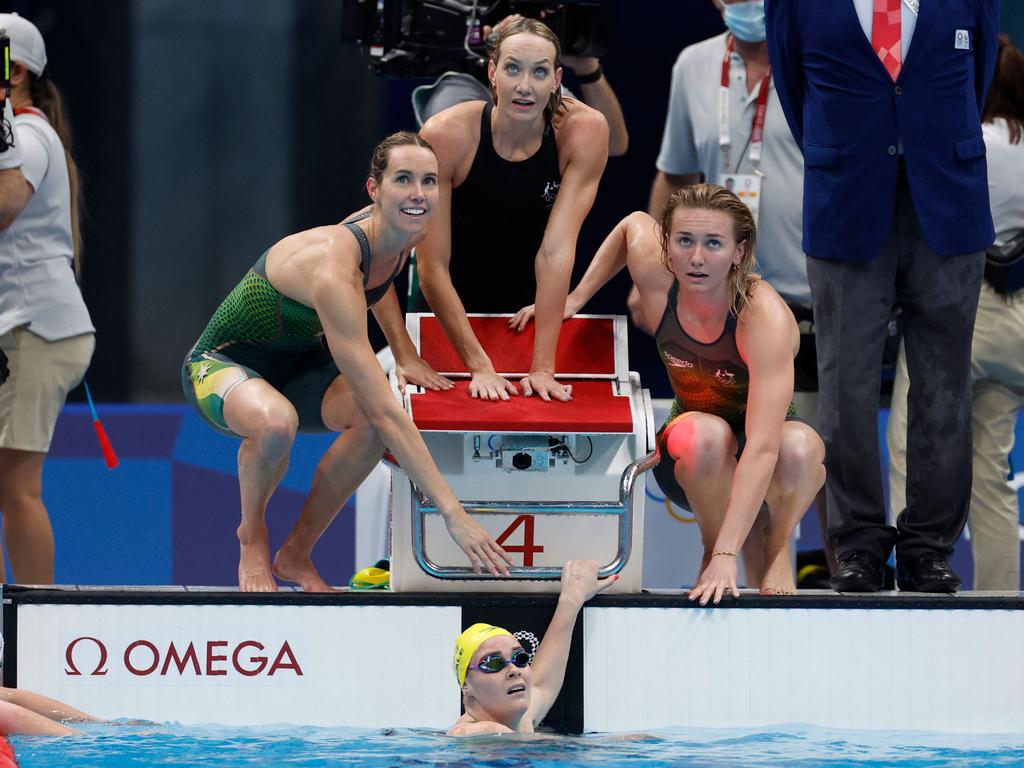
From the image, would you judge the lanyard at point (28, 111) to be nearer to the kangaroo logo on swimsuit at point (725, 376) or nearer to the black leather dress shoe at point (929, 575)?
the kangaroo logo on swimsuit at point (725, 376)

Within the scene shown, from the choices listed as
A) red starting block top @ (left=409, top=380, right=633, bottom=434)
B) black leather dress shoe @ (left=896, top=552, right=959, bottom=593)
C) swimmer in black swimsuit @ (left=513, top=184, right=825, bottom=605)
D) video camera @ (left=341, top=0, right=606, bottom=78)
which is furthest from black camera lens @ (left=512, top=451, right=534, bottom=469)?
video camera @ (left=341, top=0, right=606, bottom=78)

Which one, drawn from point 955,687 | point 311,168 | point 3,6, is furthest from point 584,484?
point 3,6

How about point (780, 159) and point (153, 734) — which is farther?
point (780, 159)

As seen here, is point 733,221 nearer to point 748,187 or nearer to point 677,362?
point 677,362

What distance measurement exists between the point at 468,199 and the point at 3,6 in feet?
9.70

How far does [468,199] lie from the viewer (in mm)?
4703

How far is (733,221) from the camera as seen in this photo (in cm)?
438

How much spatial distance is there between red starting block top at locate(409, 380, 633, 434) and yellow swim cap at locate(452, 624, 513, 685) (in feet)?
1.56

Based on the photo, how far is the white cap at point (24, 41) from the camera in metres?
4.95

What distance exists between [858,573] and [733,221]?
943mm

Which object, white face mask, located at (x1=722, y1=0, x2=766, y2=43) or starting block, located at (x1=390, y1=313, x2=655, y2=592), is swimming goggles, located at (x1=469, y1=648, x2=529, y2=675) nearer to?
starting block, located at (x1=390, y1=313, x2=655, y2=592)

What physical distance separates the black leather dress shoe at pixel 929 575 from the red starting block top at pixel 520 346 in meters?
0.92

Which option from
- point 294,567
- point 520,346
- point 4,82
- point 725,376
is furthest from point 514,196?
point 4,82

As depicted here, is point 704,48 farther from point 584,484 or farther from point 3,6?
point 3,6
